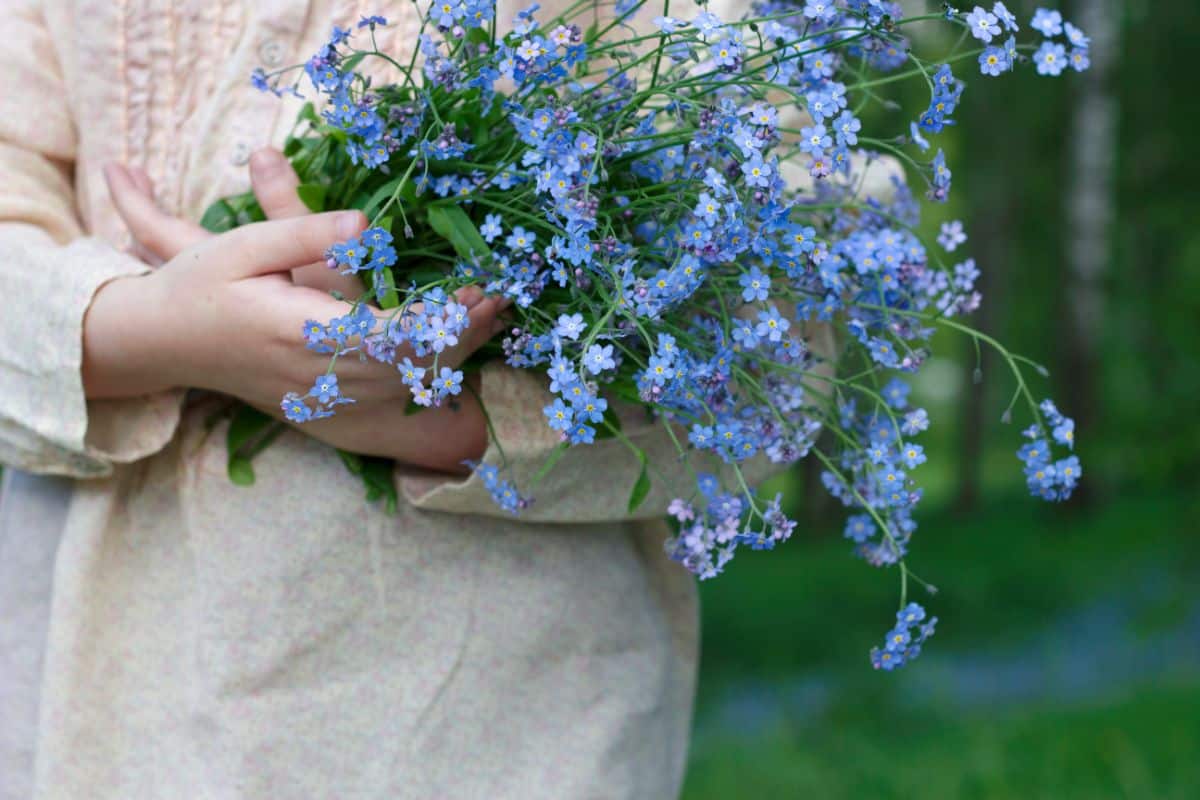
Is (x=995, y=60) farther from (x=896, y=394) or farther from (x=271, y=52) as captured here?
(x=271, y=52)

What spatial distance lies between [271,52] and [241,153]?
120 millimetres

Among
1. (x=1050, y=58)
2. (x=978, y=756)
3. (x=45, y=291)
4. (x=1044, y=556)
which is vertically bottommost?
(x=1044, y=556)

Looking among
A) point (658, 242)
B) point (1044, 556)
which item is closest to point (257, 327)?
point (658, 242)

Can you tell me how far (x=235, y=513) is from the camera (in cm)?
→ 133

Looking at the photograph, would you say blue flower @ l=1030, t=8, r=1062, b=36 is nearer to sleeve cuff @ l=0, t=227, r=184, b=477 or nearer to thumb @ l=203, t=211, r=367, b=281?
thumb @ l=203, t=211, r=367, b=281

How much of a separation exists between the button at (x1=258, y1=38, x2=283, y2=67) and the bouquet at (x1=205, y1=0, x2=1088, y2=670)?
0.10m

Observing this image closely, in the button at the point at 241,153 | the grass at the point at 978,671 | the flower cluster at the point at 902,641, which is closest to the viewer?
the flower cluster at the point at 902,641

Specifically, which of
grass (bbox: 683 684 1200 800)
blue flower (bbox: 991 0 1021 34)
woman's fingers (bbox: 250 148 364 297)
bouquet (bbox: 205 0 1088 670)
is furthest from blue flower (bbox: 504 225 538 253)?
grass (bbox: 683 684 1200 800)

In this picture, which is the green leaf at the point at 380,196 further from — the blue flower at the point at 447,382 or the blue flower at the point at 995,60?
the blue flower at the point at 995,60

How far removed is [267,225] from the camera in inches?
48.1

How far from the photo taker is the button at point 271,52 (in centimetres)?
138

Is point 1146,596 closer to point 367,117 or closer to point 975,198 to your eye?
point 975,198

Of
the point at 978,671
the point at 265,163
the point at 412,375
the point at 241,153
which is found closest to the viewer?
the point at 412,375

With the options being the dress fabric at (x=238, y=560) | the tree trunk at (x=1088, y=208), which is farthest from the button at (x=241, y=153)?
the tree trunk at (x=1088, y=208)
